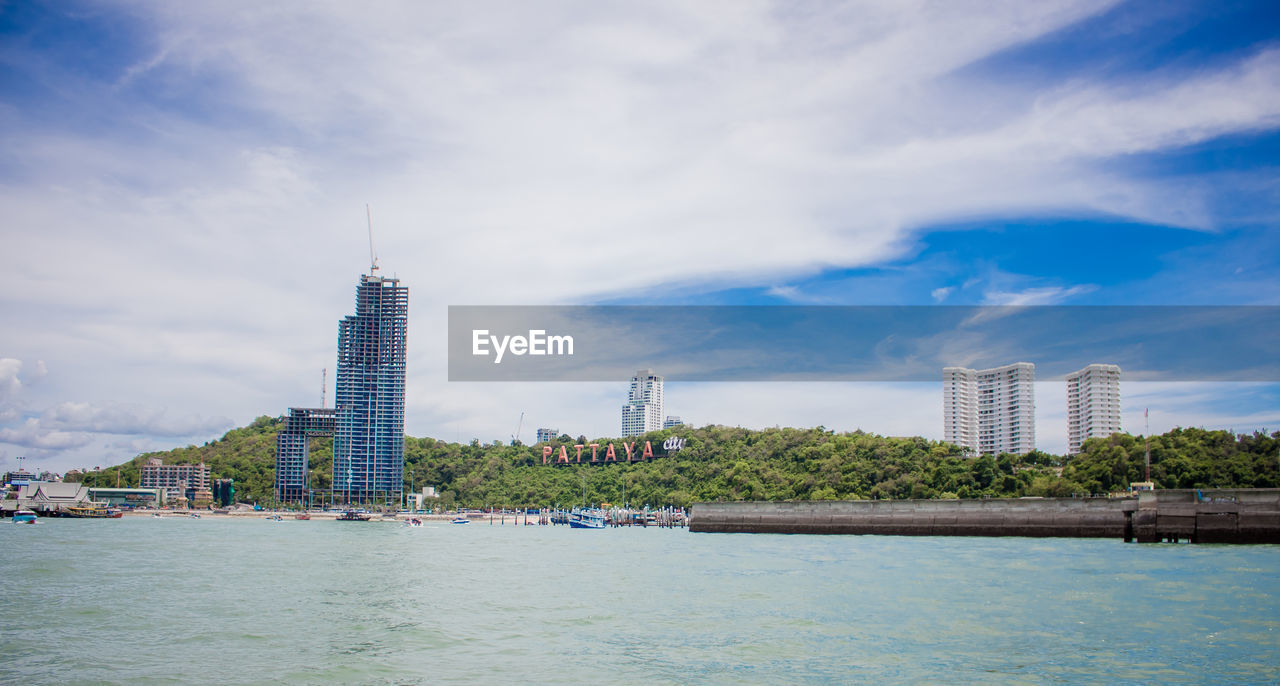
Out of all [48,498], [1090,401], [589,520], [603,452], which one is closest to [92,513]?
[48,498]

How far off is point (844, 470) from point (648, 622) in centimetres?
9192

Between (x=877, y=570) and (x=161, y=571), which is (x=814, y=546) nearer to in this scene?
(x=877, y=570)

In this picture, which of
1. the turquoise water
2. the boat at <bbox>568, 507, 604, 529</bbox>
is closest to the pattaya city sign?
the boat at <bbox>568, 507, 604, 529</bbox>

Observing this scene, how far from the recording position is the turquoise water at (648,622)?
16.7 metres

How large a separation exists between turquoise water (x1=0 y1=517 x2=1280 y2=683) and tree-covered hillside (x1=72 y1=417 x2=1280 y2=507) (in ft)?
137

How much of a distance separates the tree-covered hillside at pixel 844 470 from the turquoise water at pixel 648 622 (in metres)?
41.9

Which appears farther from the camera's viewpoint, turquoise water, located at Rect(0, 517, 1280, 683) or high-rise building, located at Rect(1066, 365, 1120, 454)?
high-rise building, located at Rect(1066, 365, 1120, 454)

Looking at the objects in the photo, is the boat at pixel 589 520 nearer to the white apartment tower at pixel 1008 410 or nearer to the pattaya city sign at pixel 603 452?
the pattaya city sign at pixel 603 452

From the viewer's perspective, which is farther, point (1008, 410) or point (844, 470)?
point (1008, 410)

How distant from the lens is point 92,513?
429 feet

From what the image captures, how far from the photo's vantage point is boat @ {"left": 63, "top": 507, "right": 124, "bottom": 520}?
419 ft

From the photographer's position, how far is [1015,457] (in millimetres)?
100938

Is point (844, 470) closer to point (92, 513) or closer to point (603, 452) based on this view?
point (603, 452)

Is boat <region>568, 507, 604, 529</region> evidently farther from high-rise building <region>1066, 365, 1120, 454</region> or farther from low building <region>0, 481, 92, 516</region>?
high-rise building <region>1066, 365, 1120, 454</region>
